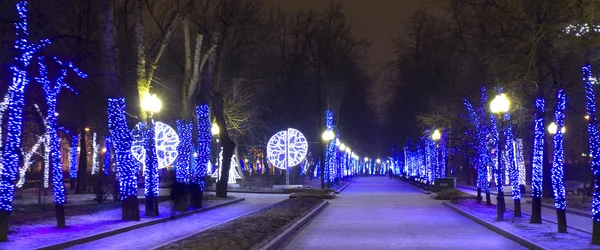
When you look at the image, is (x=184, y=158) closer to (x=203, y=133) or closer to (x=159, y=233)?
(x=203, y=133)

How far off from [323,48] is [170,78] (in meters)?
12.9

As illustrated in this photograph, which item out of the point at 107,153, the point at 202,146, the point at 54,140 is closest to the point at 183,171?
the point at 202,146

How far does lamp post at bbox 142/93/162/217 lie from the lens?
23203 mm

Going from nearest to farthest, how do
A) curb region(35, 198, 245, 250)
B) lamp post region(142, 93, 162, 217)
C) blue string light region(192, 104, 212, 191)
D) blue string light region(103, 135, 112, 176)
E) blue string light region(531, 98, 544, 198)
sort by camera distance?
curb region(35, 198, 245, 250) < blue string light region(531, 98, 544, 198) < lamp post region(142, 93, 162, 217) < blue string light region(192, 104, 212, 191) < blue string light region(103, 135, 112, 176)

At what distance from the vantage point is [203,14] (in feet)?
125

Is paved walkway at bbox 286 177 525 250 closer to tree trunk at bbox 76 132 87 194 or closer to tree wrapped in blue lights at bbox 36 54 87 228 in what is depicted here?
tree wrapped in blue lights at bbox 36 54 87 228

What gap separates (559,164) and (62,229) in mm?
12947

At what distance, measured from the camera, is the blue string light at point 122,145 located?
73.8 feet

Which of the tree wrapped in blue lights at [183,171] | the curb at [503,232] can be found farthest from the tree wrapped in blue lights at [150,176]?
the curb at [503,232]

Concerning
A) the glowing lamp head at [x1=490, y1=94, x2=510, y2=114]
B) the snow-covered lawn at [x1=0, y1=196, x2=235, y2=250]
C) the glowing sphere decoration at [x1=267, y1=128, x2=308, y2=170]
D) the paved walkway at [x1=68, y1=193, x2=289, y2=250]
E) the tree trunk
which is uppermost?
the glowing lamp head at [x1=490, y1=94, x2=510, y2=114]

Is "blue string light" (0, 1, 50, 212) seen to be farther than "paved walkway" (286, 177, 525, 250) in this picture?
No

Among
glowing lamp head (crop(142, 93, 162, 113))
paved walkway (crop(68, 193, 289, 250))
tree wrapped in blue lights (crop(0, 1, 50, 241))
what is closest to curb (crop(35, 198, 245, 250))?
paved walkway (crop(68, 193, 289, 250))

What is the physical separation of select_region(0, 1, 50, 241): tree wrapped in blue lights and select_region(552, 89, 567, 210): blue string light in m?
12.6

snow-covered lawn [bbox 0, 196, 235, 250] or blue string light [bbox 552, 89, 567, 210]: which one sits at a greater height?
blue string light [bbox 552, 89, 567, 210]
